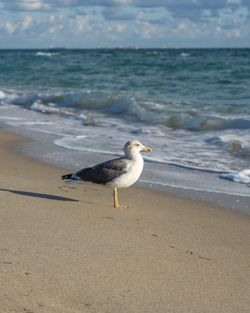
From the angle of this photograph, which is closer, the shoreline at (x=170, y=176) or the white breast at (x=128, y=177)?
the white breast at (x=128, y=177)

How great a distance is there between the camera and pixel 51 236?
5234 millimetres

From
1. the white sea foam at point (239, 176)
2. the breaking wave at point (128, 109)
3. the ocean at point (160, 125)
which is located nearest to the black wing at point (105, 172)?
the ocean at point (160, 125)

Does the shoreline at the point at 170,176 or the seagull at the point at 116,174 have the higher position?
the seagull at the point at 116,174

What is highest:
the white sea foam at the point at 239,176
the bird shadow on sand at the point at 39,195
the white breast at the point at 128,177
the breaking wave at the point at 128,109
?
the white breast at the point at 128,177

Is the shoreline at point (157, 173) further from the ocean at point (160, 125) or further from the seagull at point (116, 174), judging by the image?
the seagull at point (116, 174)

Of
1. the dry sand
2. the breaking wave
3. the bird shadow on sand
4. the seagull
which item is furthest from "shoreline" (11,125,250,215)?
the breaking wave

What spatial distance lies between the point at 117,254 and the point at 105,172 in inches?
85.5

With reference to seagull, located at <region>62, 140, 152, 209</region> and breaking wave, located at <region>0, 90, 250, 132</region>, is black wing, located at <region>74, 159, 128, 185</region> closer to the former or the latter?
seagull, located at <region>62, 140, 152, 209</region>

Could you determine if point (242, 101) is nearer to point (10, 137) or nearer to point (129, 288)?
point (10, 137)

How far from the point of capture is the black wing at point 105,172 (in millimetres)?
6996

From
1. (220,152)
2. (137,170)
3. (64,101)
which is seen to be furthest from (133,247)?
(64,101)

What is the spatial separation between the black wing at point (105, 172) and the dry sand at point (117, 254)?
237 mm

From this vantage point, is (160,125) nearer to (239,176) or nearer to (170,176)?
(170,176)

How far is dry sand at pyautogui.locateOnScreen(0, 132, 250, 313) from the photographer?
401 centimetres
